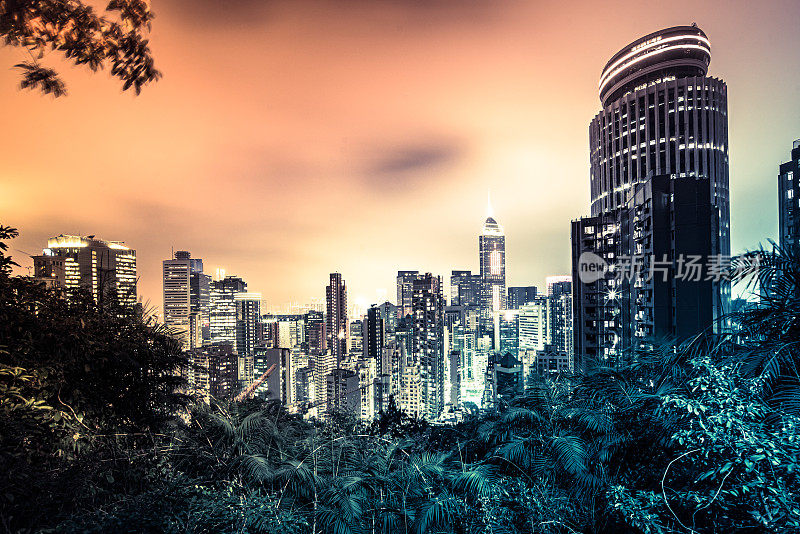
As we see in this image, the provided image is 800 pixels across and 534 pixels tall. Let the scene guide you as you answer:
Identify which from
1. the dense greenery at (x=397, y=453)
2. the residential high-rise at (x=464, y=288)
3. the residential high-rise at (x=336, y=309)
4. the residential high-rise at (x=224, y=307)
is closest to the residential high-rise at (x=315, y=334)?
the residential high-rise at (x=336, y=309)

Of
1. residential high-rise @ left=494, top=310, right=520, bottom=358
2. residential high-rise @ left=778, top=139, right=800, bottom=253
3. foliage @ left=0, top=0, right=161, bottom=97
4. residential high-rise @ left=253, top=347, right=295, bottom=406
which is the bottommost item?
residential high-rise @ left=494, top=310, right=520, bottom=358

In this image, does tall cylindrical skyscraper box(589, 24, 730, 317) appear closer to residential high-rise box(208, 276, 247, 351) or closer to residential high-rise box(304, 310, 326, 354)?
residential high-rise box(304, 310, 326, 354)

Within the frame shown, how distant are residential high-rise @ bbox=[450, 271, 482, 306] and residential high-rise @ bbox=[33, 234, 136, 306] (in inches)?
3287

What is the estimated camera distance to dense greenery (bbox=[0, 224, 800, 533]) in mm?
1695

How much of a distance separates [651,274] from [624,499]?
12.5 metres

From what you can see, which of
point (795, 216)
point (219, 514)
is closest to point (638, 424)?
point (219, 514)

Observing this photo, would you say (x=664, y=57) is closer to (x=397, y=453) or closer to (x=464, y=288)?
(x=397, y=453)

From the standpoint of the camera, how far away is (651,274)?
38.9ft

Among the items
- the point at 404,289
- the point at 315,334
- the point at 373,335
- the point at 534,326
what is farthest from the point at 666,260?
the point at 404,289

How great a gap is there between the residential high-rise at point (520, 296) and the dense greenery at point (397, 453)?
8146 centimetres

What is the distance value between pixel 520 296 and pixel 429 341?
50.9 m

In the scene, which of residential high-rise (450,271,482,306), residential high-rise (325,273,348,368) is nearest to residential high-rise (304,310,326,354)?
residential high-rise (325,273,348,368)

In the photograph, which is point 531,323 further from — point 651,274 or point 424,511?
point 424,511

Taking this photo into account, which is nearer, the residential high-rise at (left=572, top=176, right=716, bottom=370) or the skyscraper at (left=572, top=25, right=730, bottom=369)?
the residential high-rise at (left=572, top=176, right=716, bottom=370)
